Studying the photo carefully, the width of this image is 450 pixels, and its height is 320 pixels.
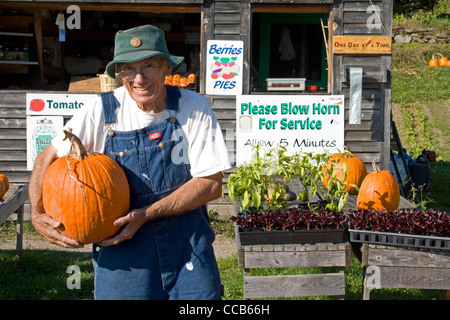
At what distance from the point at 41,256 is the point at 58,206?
4.10 metres

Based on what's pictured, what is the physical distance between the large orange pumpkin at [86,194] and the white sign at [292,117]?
5.34 meters

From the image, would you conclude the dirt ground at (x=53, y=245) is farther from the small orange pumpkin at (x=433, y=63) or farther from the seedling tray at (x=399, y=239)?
the small orange pumpkin at (x=433, y=63)

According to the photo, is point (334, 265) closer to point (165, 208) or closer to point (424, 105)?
point (165, 208)

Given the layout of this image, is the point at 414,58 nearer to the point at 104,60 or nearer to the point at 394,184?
the point at 104,60

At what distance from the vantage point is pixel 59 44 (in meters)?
11.6

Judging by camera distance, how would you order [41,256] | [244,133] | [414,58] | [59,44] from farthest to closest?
[414,58]
[59,44]
[244,133]
[41,256]

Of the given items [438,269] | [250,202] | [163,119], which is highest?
[163,119]

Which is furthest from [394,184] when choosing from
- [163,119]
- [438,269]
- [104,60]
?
[104,60]

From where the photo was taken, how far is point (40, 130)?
7938 mm

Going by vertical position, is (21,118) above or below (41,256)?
above

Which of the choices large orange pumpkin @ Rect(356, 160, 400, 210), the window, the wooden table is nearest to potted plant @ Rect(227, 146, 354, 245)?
large orange pumpkin @ Rect(356, 160, 400, 210)

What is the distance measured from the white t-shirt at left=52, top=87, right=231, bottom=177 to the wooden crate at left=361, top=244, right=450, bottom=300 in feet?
5.62

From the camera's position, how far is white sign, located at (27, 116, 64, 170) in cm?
789

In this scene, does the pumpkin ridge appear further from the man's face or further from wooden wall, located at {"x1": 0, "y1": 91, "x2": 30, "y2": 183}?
wooden wall, located at {"x1": 0, "y1": 91, "x2": 30, "y2": 183}
